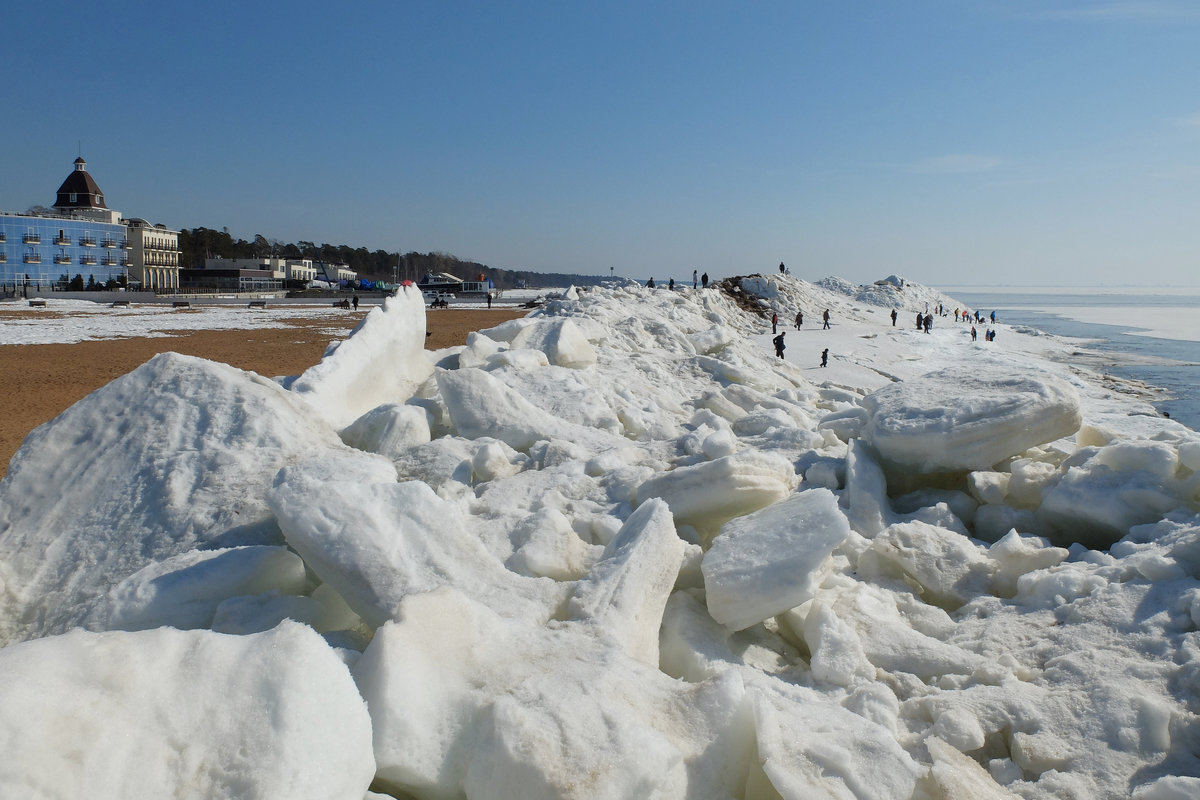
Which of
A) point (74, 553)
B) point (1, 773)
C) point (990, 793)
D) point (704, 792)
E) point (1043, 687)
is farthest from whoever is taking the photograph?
point (74, 553)

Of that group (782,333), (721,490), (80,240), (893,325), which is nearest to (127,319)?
(782,333)

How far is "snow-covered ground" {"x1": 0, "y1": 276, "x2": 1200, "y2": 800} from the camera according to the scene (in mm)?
1950

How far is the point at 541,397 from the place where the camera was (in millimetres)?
6359

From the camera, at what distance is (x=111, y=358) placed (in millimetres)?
18656

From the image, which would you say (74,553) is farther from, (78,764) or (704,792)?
(704,792)

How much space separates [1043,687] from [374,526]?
2.60 meters

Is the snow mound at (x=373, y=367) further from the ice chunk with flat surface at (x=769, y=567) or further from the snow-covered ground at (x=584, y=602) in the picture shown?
the ice chunk with flat surface at (x=769, y=567)

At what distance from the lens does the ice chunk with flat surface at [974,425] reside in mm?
4355

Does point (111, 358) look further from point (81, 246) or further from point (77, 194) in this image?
point (77, 194)

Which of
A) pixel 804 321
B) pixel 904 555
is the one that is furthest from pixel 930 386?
pixel 804 321

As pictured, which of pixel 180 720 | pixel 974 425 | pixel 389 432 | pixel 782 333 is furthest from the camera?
pixel 782 333

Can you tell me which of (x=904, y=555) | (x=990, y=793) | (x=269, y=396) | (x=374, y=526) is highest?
(x=269, y=396)

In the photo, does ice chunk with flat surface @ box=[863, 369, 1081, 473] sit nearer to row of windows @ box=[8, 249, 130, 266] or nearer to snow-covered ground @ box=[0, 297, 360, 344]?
snow-covered ground @ box=[0, 297, 360, 344]

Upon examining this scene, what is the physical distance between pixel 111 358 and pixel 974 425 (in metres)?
20.1
